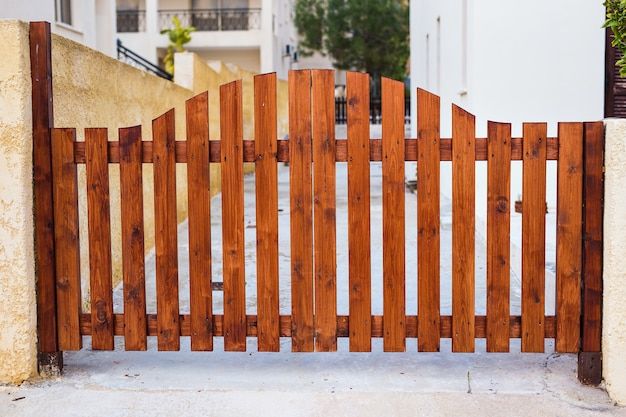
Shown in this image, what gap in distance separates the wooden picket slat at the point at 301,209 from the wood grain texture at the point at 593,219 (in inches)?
53.2

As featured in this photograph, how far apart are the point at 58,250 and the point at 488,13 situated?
23.1 ft

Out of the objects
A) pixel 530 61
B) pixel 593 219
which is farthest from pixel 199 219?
pixel 530 61

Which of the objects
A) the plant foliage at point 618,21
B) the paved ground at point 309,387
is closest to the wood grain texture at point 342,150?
the plant foliage at point 618,21

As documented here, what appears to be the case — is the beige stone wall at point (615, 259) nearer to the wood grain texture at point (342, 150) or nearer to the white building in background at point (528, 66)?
the wood grain texture at point (342, 150)

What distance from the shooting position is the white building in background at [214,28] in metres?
34.2

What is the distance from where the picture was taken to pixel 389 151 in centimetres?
441

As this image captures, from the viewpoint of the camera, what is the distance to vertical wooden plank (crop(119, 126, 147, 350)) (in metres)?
4.47

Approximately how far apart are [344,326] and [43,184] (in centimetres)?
169

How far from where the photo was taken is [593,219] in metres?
4.33

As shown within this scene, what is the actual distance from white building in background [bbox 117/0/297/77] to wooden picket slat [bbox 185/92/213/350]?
29918 mm

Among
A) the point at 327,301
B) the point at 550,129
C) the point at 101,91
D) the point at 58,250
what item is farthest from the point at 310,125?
the point at 550,129

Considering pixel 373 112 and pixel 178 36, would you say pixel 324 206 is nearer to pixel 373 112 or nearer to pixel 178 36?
pixel 178 36

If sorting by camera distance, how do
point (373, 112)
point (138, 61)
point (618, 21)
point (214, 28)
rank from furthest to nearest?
point (373, 112) < point (214, 28) < point (138, 61) < point (618, 21)

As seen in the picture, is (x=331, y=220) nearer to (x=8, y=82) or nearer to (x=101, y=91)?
(x=8, y=82)
